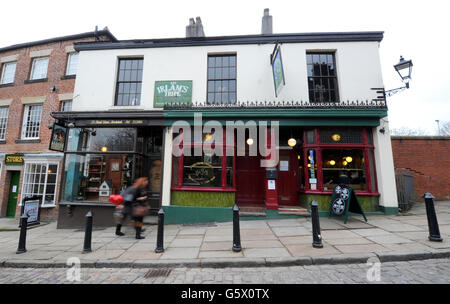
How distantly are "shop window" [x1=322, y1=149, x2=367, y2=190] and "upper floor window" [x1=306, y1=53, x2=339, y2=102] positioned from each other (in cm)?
232

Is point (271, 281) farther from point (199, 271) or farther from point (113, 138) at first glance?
point (113, 138)

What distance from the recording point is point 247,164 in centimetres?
880

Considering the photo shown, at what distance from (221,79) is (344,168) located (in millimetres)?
6202

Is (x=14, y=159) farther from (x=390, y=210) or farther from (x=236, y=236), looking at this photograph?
(x=390, y=210)

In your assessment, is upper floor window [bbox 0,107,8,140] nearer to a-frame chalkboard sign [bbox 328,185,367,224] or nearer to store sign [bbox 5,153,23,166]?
store sign [bbox 5,153,23,166]

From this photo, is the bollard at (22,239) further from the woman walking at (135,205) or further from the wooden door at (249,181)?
the wooden door at (249,181)

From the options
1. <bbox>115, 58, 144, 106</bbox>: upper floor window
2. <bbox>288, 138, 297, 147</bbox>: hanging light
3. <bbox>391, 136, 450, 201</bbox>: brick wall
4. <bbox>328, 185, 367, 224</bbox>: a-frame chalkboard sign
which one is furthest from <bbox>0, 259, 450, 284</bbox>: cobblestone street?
<bbox>391, 136, 450, 201</bbox>: brick wall

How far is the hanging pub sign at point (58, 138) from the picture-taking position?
793 centimetres

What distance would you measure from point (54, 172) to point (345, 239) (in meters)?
13.7

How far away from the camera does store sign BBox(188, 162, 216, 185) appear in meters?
7.96

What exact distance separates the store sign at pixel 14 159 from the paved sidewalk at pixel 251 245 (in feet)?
17.6

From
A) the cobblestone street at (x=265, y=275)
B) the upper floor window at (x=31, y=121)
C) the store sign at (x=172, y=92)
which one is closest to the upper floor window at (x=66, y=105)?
the upper floor window at (x=31, y=121)

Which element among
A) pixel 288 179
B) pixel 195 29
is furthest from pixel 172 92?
pixel 288 179
